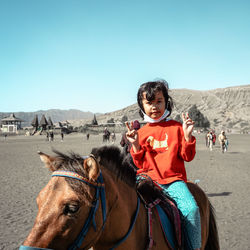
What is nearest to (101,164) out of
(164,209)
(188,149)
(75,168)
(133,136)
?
(75,168)

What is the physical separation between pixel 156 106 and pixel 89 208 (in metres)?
1.34

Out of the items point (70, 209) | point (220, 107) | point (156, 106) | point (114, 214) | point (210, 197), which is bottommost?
point (210, 197)

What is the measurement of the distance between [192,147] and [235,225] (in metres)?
4.14

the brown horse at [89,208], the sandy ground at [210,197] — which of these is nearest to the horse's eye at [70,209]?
the brown horse at [89,208]

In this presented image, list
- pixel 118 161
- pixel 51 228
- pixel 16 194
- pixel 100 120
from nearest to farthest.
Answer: pixel 51 228 < pixel 118 161 < pixel 16 194 < pixel 100 120

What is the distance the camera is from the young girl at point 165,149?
2.11 meters

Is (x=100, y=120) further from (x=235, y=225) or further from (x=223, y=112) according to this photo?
(x=235, y=225)

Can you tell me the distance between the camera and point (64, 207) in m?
1.29

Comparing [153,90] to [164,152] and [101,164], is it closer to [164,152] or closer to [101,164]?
[164,152]

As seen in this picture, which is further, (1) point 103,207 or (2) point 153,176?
(2) point 153,176

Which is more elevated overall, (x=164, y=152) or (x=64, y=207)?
(x=164, y=152)

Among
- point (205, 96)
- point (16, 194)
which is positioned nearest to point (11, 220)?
point (16, 194)

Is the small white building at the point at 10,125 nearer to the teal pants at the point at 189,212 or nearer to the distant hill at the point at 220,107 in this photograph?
the distant hill at the point at 220,107

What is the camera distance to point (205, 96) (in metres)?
172
